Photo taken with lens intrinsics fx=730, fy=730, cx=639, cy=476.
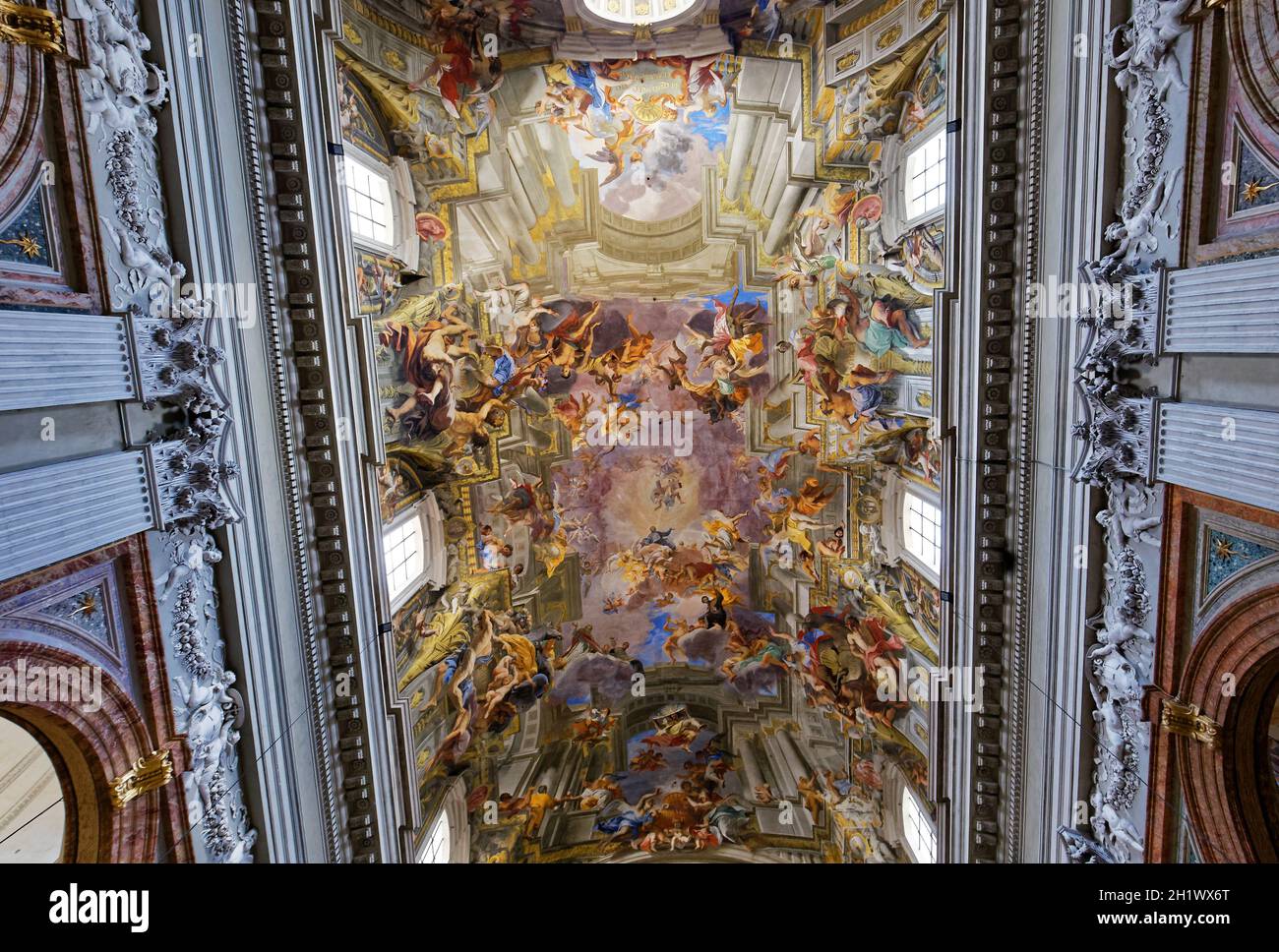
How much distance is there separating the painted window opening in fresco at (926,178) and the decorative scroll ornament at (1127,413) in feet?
8.78

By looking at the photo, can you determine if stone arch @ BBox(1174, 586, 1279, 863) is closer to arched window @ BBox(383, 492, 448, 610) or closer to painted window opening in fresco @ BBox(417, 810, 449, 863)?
arched window @ BBox(383, 492, 448, 610)

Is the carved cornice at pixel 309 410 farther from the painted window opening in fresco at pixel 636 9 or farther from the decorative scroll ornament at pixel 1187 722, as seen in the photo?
the decorative scroll ornament at pixel 1187 722

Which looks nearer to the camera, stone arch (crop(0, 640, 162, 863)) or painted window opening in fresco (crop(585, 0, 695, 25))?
stone arch (crop(0, 640, 162, 863))

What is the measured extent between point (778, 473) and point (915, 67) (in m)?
7.09

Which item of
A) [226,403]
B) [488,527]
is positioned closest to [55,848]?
[226,403]

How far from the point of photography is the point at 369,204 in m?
10.7

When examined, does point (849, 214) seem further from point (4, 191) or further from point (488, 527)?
point (4, 191)

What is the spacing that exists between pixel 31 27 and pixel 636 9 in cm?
823

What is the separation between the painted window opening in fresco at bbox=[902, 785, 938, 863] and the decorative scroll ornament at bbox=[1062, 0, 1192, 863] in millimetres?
3513

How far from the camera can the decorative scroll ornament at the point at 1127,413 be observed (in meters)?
7.09

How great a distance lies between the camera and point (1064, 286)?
8430 millimetres

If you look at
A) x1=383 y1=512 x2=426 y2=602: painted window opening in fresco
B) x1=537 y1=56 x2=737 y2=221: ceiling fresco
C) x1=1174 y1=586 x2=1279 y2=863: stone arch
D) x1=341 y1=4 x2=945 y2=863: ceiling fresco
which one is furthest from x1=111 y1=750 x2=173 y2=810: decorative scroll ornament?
x1=1174 y1=586 x2=1279 y2=863: stone arch

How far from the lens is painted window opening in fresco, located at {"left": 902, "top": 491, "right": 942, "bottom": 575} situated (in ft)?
39.0

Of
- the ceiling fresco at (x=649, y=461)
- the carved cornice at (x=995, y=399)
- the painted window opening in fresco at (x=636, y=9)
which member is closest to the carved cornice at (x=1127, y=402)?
the carved cornice at (x=995, y=399)
